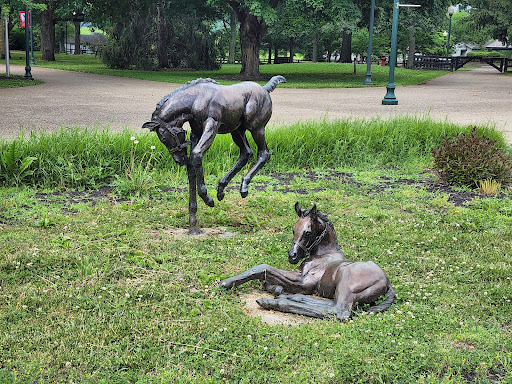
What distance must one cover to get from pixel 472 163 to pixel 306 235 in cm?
483

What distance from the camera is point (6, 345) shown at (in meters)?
3.59

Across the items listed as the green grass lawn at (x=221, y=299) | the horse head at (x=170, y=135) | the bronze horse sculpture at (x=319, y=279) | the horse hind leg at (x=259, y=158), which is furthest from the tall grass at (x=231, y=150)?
the bronze horse sculpture at (x=319, y=279)

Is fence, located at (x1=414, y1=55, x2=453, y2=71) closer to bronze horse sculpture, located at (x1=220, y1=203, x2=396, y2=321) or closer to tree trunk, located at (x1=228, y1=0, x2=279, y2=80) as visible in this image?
tree trunk, located at (x1=228, y1=0, x2=279, y2=80)

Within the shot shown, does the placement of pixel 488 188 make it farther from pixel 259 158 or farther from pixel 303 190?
pixel 259 158

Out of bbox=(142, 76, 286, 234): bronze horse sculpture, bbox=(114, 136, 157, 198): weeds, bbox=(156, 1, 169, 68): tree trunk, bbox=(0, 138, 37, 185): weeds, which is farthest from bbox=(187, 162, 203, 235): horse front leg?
bbox=(156, 1, 169, 68): tree trunk

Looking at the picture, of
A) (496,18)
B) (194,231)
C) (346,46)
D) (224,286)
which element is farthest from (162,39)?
(224,286)

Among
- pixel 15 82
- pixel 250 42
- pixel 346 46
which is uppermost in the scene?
pixel 346 46

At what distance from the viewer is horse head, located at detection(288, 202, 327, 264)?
14.0ft

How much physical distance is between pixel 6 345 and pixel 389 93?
52.3 feet

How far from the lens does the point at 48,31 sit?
133ft

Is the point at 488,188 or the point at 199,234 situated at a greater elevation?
the point at 488,188

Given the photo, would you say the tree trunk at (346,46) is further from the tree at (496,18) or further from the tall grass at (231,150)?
the tall grass at (231,150)

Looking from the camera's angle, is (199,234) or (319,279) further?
(199,234)

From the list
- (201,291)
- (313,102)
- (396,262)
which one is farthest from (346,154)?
(313,102)
